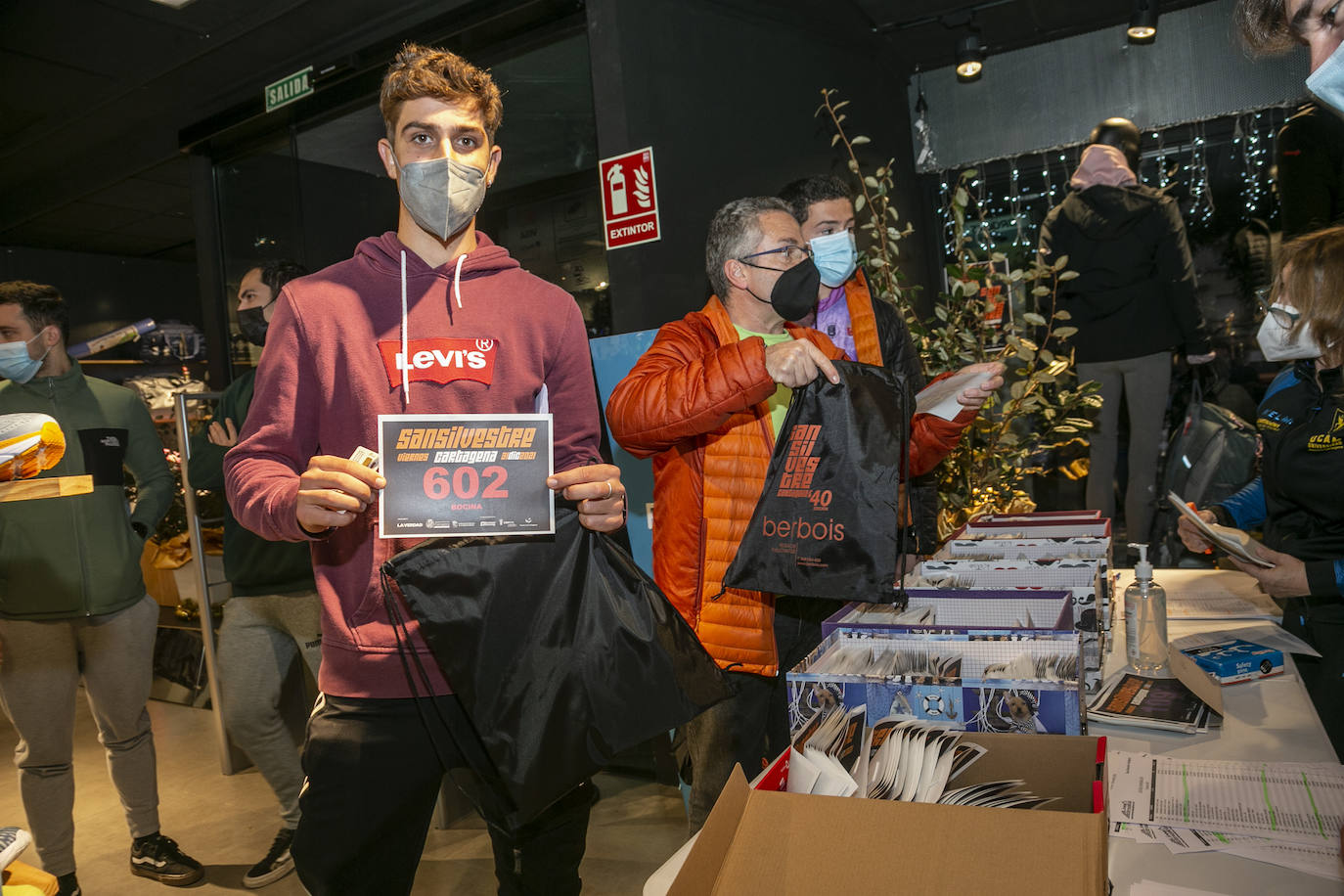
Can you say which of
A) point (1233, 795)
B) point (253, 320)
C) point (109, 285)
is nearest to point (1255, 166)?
point (1233, 795)

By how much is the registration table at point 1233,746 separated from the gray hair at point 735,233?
47.8 inches

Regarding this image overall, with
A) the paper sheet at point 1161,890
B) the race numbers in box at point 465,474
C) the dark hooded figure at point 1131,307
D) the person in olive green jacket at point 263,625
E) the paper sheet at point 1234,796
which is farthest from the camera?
the dark hooded figure at point 1131,307

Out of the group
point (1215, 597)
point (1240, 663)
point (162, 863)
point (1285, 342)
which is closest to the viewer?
point (1240, 663)

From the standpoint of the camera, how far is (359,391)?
1426 millimetres

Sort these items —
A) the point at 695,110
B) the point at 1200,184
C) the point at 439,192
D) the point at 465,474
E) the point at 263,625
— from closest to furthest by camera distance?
the point at 465,474
the point at 439,192
the point at 263,625
the point at 695,110
the point at 1200,184

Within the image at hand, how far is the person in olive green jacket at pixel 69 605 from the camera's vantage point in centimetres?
289

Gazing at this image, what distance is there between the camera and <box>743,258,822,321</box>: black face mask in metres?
2.09

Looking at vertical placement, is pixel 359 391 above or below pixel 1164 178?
below

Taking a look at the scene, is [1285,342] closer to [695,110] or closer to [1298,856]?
[1298,856]

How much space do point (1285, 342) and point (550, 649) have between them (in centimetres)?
189

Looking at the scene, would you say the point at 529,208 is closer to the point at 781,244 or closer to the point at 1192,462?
the point at 781,244

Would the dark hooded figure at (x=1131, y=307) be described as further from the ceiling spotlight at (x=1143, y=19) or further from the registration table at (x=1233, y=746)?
the registration table at (x=1233, y=746)

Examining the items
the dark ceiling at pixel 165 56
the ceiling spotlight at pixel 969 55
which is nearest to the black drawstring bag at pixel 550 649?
the dark ceiling at pixel 165 56

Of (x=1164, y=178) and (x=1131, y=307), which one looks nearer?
(x=1131, y=307)
